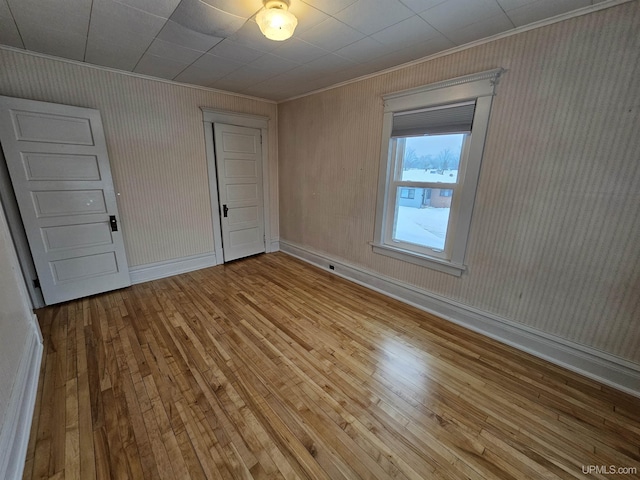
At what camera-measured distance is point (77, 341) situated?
2.27m

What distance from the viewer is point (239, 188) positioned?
13.7 ft

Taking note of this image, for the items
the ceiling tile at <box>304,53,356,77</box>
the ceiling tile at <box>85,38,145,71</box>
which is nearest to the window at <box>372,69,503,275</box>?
the ceiling tile at <box>304,53,356,77</box>

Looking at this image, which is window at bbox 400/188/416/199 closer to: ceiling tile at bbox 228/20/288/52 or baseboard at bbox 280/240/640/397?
baseboard at bbox 280/240/640/397

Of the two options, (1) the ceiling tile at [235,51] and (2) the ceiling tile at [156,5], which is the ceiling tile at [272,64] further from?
(2) the ceiling tile at [156,5]

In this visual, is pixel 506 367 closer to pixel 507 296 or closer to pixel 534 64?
pixel 507 296

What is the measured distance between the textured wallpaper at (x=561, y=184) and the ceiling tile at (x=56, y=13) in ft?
8.89

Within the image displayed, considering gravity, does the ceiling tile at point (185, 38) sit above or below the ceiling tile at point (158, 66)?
below

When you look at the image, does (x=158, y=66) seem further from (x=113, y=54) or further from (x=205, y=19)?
(x=205, y=19)

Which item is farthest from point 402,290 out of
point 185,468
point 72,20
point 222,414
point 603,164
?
point 72,20

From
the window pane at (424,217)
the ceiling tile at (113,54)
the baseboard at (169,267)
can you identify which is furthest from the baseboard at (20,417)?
the window pane at (424,217)

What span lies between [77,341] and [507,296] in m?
3.94

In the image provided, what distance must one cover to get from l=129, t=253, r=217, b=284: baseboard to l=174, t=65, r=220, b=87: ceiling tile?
95.9 inches

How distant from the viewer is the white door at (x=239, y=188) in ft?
12.9

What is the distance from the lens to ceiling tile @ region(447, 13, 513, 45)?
6.07ft
